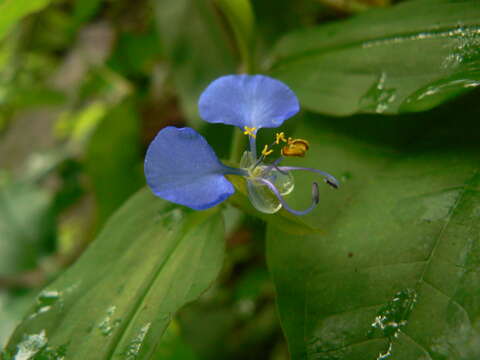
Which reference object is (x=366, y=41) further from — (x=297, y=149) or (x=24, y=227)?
(x=24, y=227)

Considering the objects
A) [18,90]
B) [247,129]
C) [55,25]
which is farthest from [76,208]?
[247,129]

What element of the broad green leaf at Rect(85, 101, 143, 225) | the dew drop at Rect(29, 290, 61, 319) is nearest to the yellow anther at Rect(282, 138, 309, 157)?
the dew drop at Rect(29, 290, 61, 319)

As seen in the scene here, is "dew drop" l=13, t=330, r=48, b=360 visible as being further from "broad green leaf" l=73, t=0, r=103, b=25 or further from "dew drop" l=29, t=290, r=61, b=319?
"broad green leaf" l=73, t=0, r=103, b=25

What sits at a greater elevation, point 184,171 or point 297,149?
point 184,171

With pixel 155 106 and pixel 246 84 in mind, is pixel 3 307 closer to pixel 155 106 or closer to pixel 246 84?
pixel 155 106

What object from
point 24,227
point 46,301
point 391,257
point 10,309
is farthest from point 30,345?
point 24,227

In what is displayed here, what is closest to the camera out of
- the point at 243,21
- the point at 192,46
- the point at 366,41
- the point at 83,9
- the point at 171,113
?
the point at 366,41

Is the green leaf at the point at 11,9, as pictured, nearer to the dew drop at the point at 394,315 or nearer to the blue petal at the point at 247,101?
the blue petal at the point at 247,101

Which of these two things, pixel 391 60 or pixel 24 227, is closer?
pixel 391 60
